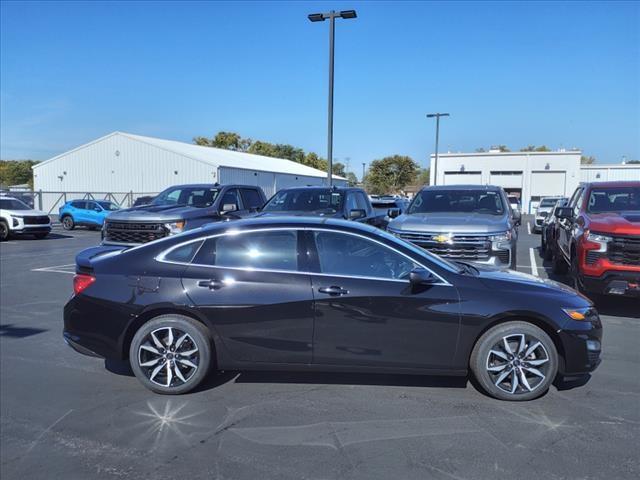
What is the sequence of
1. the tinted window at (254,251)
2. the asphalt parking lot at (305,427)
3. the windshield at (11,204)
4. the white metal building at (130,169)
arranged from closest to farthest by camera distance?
the asphalt parking lot at (305,427), the tinted window at (254,251), the windshield at (11,204), the white metal building at (130,169)

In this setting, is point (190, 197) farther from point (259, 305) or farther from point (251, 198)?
point (259, 305)

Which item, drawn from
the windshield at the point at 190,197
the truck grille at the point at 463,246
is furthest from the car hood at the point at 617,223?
the windshield at the point at 190,197

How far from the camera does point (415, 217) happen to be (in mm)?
8625

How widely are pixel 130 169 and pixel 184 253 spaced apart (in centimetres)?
4096

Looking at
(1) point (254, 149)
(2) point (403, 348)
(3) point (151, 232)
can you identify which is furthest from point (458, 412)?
(1) point (254, 149)

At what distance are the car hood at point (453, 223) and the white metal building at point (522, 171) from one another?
43.1 m

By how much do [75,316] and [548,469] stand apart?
401 centimetres

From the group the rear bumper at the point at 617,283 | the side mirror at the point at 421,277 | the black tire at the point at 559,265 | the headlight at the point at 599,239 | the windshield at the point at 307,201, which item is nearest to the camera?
the side mirror at the point at 421,277

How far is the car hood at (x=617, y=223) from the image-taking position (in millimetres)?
6683

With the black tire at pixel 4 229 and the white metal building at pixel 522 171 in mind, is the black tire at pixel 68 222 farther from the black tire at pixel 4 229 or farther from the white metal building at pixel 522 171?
the white metal building at pixel 522 171

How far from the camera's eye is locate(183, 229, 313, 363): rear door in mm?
4230

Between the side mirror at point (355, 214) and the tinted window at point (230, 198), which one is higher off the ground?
the tinted window at point (230, 198)

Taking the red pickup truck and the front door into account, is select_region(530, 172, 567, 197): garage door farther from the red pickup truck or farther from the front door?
the front door

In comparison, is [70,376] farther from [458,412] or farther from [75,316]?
[458,412]
